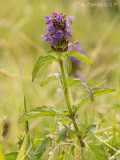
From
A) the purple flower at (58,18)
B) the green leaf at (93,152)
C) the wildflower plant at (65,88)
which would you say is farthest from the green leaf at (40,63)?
the green leaf at (93,152)

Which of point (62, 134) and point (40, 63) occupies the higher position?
point (40, 63)

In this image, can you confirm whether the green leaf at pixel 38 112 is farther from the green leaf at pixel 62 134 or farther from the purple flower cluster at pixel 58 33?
the purple flower cluster at pixel 58 33

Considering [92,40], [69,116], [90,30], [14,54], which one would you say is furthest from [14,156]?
[90,30]

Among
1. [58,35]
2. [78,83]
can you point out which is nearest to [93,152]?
[78,83]

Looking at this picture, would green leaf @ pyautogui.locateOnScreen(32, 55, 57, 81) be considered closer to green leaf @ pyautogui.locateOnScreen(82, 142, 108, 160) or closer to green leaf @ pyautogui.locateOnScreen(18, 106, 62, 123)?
green leaf @ pyautogui.locateOnScreen(18, 106, 62, 123)

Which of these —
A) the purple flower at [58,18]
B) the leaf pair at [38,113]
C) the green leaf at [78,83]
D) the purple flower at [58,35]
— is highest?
the purple flower at [58,18]

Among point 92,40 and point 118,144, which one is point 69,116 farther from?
point 92,40

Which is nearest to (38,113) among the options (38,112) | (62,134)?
(38,112)

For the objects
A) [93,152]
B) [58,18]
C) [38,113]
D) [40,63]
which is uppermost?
[58,18]

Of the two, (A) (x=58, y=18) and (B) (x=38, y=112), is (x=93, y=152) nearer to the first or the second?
(B) (x=38, y=112)
